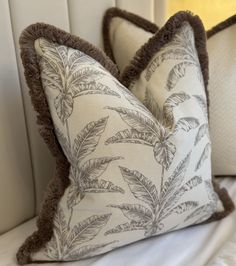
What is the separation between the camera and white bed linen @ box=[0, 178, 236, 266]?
770 mm

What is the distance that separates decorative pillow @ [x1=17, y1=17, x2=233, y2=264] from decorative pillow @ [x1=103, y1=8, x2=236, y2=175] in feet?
0.69

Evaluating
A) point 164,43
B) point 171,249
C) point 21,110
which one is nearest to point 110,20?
point 164,43

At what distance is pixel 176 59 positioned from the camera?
0.84 m

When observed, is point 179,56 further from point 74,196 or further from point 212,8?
point 212,8

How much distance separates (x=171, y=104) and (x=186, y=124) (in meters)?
0.05

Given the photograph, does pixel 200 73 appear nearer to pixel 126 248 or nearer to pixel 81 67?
pixel 81 67

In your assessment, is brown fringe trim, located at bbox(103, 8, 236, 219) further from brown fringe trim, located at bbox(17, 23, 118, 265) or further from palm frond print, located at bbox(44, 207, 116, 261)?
palm frond print, located at bbox(44, 207, 116, 261)

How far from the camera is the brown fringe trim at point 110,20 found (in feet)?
3.30

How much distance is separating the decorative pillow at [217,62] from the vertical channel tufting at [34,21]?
0.14 meters

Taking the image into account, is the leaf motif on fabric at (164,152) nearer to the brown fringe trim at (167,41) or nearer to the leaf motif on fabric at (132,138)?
the leaf motif on fabric at (132,138)

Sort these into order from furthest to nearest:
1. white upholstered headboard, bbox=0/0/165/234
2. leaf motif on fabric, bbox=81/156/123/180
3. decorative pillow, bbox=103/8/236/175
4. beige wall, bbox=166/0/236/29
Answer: beige wall, bbox=166/0/236/29, decorative pillow, bbox=103/8/236/175, white upholstered headboard, bbox=0/0/165/234, leaf motif on fabric, bbox=81/156/123/180

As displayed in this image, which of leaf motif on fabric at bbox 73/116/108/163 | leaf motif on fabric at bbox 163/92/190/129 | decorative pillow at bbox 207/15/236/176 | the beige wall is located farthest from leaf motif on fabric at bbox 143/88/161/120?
the beige wall

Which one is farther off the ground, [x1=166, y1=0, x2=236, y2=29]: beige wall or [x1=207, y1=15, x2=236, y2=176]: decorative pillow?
[x1=166, y1=0, x2=236, y2=29]: beige wall

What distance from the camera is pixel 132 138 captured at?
2.41 ft
